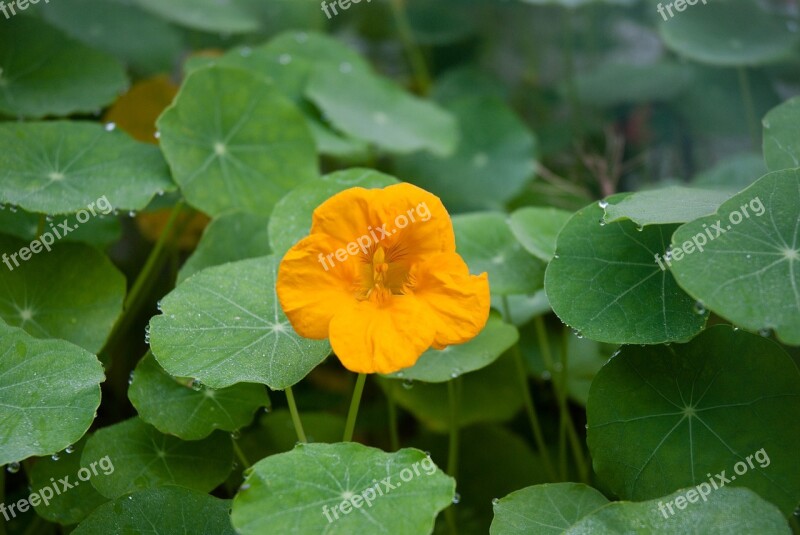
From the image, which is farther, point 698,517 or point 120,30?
point 120,30

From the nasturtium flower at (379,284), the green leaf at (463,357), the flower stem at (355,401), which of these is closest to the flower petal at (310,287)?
the nasturtium flower at (379,284)

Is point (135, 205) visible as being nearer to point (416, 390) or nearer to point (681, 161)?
point (416, 390)

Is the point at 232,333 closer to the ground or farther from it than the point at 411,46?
farther from it

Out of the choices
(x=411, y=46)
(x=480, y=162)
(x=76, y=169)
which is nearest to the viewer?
(x=76, y=169)
